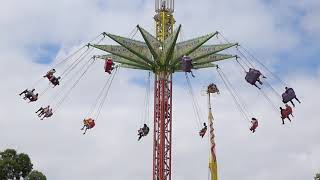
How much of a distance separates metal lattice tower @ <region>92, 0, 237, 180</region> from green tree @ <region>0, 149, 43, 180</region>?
517 inches

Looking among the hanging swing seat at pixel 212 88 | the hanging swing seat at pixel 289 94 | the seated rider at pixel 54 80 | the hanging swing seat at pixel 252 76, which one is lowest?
the hanging swing seat at pixel 289 94

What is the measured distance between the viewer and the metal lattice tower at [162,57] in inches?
2311

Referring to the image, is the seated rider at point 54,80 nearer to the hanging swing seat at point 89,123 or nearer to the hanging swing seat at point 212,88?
the hanging swing seat at point 89,123

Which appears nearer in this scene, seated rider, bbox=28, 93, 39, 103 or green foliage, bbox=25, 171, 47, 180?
seated rider, bbox=28, 93, 39, 103

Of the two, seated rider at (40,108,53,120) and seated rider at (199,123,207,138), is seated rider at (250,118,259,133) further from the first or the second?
seated rider at (40,108,53,120)

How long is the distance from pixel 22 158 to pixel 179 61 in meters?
17.9

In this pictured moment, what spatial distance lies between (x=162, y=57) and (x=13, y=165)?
58.2 ft

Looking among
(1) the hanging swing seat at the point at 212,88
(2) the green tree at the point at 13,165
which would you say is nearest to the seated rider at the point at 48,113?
(2) the green tree at the point at 13,165

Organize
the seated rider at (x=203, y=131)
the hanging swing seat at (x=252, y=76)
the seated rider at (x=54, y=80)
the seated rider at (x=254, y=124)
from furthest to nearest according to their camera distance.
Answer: the seated rider at (x=203, y=131) < the seated rider at (x=254, y=124) < the seated rider at (x=54, y=80) < the hanging swing seat at (x=252, y=76)

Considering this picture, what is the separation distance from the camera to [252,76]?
169 ft

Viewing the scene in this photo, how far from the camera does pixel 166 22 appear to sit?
6406cm

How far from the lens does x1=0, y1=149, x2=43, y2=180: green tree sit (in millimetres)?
66188

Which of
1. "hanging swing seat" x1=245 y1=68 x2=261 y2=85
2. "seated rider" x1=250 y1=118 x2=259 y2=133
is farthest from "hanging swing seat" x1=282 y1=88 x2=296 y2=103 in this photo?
"seated rider" x1=250 y1=118 x2=259 y2=133

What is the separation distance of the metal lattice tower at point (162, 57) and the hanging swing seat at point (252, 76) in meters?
6.95
